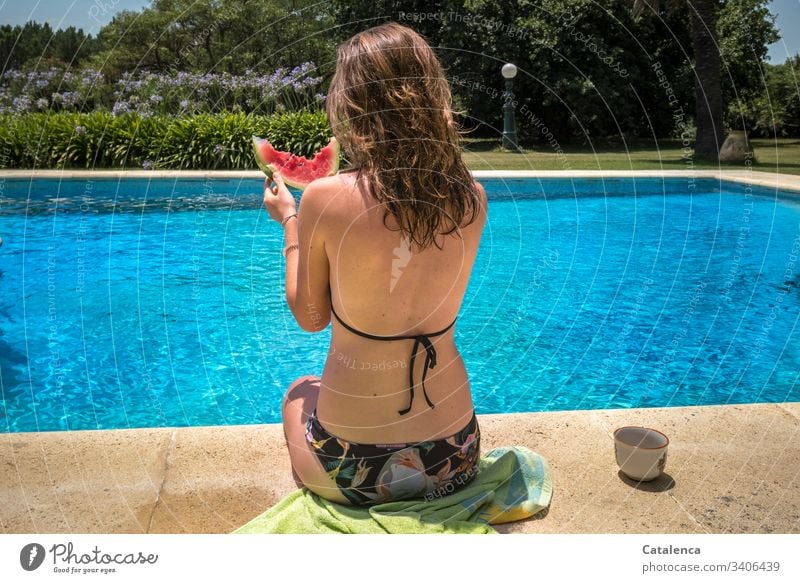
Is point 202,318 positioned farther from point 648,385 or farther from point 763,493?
point 763,493

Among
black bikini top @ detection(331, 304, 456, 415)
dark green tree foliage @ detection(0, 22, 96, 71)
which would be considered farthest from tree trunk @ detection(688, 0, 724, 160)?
black bikini top @ detection(331, 304, 456, 415)

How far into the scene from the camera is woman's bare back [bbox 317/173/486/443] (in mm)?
2201

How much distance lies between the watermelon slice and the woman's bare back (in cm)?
108

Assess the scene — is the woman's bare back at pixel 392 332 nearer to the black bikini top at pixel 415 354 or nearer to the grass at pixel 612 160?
the black bikini top at pixel 415 354

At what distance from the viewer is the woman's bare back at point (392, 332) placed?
220cm

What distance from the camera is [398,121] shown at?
2.13 meters

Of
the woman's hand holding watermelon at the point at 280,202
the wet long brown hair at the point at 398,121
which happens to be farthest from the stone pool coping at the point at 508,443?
the wet long brown hair at the point at 398,121

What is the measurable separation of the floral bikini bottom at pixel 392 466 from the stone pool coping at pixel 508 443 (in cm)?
29

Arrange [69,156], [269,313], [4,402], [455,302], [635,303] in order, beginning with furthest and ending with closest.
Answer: [69,156] → [635,303] → [269,313] → [4,402] → [455,302]

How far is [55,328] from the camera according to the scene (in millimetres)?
6543

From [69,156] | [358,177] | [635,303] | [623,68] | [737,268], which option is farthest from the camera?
[623,68]

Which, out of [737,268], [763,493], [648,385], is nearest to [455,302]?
[763,493]

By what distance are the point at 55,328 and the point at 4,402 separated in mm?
1781

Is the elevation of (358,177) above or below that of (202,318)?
above
